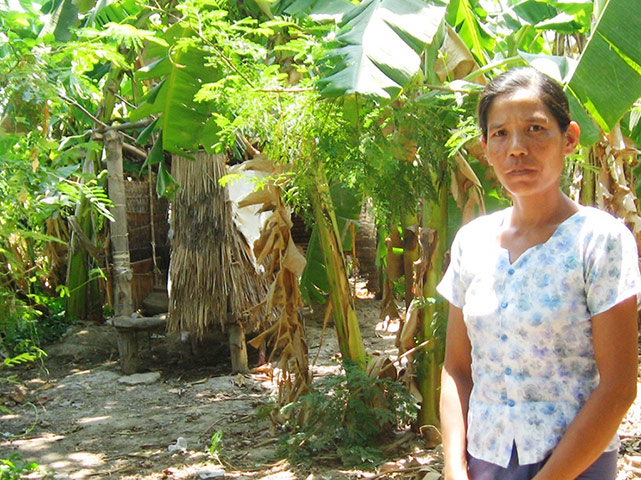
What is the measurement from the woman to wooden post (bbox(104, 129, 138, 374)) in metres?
5.57

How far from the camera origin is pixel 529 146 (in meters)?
1.59

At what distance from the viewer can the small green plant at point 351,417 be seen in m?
4.03

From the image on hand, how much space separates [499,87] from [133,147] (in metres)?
7.21

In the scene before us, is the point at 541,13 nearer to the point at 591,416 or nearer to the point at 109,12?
the point at 109,12

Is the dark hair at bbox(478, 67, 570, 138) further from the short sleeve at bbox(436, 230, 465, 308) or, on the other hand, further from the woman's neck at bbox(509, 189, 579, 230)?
the short sleeve at bbox(436, 230, 465, 308)

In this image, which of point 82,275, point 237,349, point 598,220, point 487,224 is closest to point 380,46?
point 487,224

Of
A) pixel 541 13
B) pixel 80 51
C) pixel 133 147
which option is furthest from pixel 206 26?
pixel 133 147

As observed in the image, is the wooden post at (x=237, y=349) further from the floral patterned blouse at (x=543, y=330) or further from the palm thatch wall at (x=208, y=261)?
the floral patterned blouse at (x=543, y=330)

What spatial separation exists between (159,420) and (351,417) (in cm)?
203

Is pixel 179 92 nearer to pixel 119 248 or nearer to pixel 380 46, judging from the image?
pixel 380 46

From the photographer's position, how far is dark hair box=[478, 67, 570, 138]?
1.61 m

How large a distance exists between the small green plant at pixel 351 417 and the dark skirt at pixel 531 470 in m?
2.44

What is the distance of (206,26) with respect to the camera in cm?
355

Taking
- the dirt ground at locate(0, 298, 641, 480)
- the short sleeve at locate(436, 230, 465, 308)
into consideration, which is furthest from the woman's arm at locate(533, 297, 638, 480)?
the dirt ground at locate(0, 298, 641, 480)
